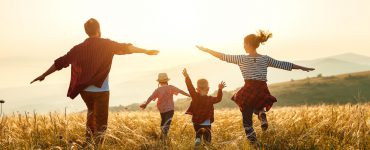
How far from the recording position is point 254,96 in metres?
8.10

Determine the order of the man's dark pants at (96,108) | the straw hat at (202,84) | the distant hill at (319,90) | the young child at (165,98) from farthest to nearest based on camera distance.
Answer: the distant hill at (319,90)
the young child at (165,98)
the straw hat at (202,84)
the man's dark pants at (96,108)

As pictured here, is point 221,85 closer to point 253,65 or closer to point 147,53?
point 253,65

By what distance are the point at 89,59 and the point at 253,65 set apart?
2687 mm

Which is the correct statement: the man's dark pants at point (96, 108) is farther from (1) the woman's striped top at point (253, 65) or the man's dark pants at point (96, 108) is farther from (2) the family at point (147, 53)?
(1) the woman's striped top at point (253, 65)

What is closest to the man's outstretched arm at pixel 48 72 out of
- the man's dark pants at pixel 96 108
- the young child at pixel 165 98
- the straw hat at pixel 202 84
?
the man's dark pants at pixel 96 108

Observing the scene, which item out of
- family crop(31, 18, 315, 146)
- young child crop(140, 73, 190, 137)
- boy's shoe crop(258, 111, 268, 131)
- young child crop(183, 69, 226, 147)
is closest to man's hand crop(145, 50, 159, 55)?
family crop(31, 18, 315, 146)

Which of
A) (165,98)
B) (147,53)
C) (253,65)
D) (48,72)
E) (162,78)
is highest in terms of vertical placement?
(147,53)

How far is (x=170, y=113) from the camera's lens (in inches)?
396

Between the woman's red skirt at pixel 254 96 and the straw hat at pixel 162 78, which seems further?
the straw hat at pixel 162 78

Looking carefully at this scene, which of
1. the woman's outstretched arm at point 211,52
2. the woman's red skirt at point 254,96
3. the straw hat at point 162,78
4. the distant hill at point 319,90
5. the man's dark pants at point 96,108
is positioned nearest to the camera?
the man's dark pants at point 96,108

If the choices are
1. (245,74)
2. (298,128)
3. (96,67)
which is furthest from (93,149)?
(298,128)

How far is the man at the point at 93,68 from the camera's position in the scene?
24.2ft

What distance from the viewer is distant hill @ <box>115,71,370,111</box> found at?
90.6 meters

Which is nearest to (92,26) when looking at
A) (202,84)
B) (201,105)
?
(202,84)
